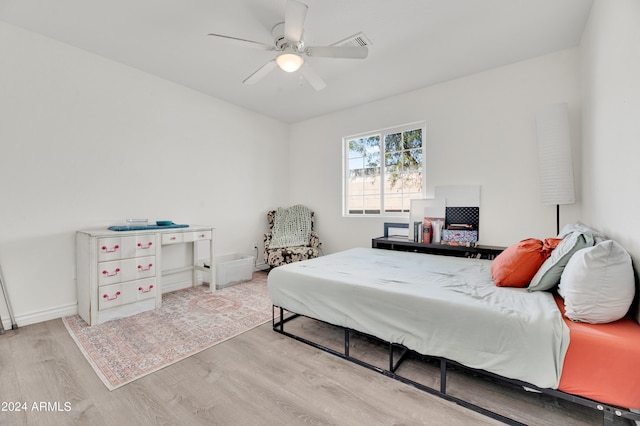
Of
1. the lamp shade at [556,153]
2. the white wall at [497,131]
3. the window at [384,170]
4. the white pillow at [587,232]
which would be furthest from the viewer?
the window at [384,170]

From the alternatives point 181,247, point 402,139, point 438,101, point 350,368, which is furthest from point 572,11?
point 181,247

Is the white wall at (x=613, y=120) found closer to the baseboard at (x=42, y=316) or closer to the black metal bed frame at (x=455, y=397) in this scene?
the black metal bed frame at (x=455, y=397)

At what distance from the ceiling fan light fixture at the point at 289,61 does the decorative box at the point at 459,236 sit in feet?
8.25

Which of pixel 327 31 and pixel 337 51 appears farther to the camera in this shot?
pixel 327 31

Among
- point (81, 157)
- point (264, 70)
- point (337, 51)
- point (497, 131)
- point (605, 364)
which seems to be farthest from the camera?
point (497, 131)

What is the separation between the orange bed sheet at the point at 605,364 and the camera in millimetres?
1089

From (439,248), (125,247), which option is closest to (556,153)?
(439,248)

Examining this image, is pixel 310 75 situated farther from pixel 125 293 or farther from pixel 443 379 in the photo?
pixel 125 293

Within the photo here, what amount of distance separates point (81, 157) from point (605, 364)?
4254mm

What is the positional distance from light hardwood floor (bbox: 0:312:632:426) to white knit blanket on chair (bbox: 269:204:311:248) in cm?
250

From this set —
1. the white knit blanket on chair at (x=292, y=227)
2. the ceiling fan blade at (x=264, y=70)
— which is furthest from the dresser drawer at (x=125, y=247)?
the ceiling fan blade at (x=264, y=70)

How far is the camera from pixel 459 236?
3.27 meters

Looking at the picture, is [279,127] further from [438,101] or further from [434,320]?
[434,320]

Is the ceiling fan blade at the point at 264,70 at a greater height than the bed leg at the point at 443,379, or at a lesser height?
greater
